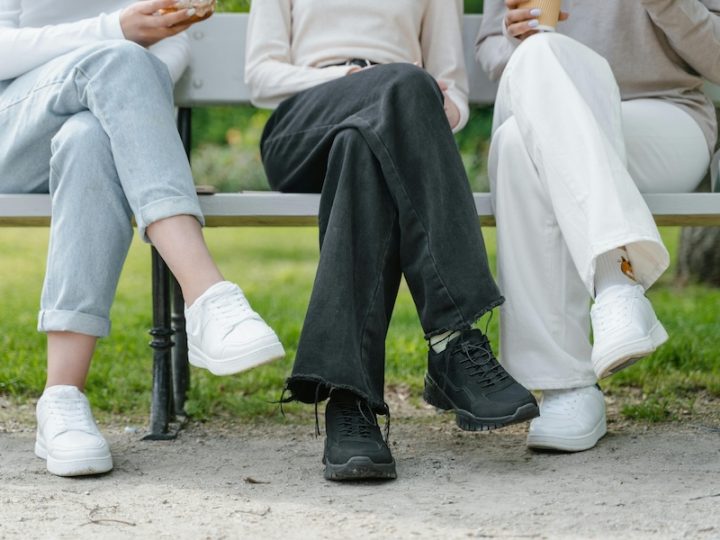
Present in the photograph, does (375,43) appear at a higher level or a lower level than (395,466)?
higher

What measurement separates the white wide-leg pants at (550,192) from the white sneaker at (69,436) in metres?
1.03

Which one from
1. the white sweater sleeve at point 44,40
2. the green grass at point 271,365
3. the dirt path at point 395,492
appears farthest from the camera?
the green grass at point 271,365

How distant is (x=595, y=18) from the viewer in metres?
3.28

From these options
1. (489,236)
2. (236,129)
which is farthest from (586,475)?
(236,129)

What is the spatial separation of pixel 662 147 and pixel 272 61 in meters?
1.13

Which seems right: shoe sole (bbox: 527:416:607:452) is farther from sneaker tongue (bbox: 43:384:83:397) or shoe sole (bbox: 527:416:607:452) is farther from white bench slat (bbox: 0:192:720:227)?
sneaker tongue (bbox: 43:384:83:397)

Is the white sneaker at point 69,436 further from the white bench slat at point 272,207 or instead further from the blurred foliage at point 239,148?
the blurred foliage at point 239,148

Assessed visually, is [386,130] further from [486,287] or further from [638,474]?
[638,474]

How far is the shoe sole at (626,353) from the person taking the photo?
94.7 inches

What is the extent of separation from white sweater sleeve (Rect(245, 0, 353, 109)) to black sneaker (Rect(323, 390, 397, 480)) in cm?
100

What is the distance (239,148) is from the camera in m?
15.0

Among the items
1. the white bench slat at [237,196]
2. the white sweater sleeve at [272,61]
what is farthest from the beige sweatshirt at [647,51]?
the white sweater sleeve at [272,61]

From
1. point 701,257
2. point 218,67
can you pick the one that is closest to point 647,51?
point 218,67

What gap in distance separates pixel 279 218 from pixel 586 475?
103 cm
